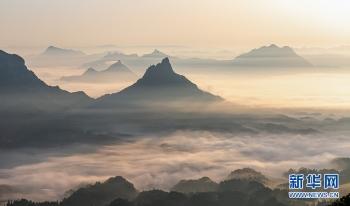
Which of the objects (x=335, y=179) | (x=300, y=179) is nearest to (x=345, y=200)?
(x=300, y=179)

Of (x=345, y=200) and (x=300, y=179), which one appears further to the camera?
(x=300, y=179)

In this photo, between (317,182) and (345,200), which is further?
(317,182)

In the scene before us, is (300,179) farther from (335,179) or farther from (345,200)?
(345,200)

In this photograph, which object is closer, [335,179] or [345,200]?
[345,200]

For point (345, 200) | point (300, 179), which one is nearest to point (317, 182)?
point (300, 179)

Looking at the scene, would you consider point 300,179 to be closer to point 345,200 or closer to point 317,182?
point 317,182
